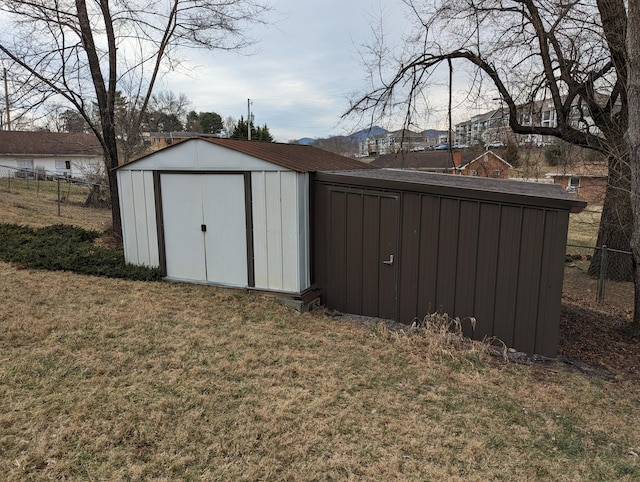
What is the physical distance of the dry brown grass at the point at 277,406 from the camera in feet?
9.32

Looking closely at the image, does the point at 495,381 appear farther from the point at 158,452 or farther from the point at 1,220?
the point at 1,220

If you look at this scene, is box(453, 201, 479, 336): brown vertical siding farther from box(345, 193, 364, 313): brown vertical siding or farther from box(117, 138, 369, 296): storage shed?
box(117, 138, 369, 296): storage shed

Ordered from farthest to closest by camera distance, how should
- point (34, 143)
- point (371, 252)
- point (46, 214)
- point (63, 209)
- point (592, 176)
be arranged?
point (34, 143)
point (63, 209)
point (46, 214)
point (592, 176)
point (371, 252)

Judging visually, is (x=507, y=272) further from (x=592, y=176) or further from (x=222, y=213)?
(x=592, y=176)

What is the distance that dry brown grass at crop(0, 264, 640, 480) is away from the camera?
284 centimetres

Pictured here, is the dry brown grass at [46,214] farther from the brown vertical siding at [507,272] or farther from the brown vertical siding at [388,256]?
the brown vertical siding at [507,272]

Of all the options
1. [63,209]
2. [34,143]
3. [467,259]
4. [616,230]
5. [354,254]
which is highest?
[34,143]

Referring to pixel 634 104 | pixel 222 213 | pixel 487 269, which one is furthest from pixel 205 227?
pixel 634 104

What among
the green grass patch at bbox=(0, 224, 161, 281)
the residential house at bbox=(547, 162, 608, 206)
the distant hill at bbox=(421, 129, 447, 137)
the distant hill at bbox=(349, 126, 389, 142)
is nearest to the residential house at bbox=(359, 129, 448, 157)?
the distant hill at bbox=(421, 129, 447, 137)

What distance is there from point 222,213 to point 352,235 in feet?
6.52

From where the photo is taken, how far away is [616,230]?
391 inches

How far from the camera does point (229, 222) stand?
656 centimetres

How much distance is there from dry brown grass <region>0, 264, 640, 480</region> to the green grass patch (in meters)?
1.65

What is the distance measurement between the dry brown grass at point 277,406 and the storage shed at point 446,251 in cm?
69
